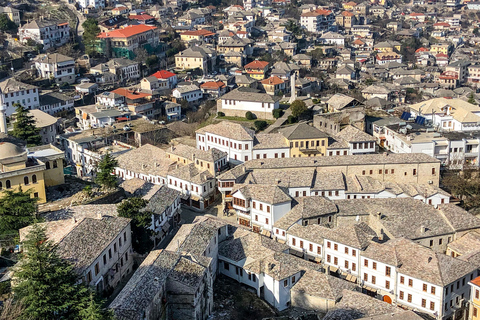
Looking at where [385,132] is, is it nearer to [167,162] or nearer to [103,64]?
[167,162]

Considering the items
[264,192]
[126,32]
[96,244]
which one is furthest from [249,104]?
[126,32]

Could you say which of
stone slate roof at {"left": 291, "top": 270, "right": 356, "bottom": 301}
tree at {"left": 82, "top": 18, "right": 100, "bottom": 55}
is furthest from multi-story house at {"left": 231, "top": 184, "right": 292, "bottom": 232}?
tree at {"left": 82, "top": 18, "right": 100, "bottom": 55}

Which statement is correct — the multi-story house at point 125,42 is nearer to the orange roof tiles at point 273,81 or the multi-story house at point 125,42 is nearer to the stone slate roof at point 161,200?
the orange roof tiles at point 273,81

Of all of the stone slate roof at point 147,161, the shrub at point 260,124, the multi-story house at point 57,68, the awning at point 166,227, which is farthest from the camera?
the multi-story house at point 57,68

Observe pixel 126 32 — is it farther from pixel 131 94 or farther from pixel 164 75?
pixel 131 94

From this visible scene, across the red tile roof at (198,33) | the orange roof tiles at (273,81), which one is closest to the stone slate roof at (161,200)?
the orange roof tiles at (273,81)

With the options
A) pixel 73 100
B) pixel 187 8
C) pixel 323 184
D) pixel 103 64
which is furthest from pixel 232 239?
pixel 187 8
